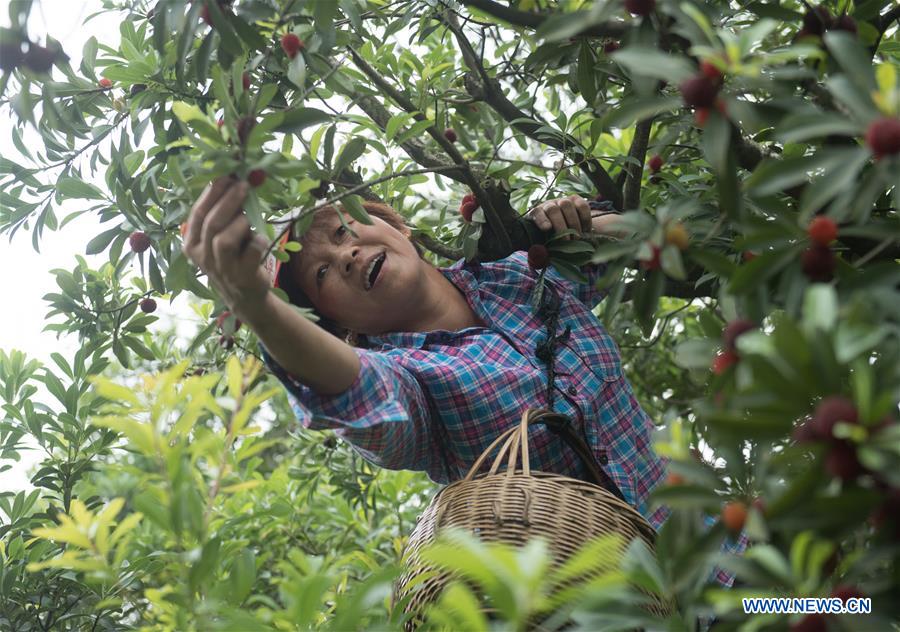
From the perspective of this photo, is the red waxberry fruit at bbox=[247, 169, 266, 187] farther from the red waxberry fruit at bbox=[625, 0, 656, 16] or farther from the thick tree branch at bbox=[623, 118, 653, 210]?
the thick tree branch at bbox=[623, 118, 653, 210]

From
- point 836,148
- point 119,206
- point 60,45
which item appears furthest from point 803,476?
point 119,206

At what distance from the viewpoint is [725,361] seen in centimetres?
101

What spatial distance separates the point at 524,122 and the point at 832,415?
1412mm

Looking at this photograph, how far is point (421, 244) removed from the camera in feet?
7.22

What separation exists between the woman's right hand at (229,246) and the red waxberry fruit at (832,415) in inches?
27.5

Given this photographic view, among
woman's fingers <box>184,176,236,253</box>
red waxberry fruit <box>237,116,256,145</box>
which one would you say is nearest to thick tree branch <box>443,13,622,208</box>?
red waxberry fruit <box>237,116,256,145</box>

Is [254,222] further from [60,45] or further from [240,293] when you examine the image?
[60,45]

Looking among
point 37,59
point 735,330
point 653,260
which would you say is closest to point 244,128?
point 37,59

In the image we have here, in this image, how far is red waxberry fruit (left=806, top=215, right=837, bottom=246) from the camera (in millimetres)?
1011

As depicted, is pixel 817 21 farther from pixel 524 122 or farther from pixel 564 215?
pixel 524 122

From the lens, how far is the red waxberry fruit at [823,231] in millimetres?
1011

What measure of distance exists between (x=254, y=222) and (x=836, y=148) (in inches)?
27.2

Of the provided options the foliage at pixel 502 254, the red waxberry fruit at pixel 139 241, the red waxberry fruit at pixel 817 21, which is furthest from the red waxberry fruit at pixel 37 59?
the red waxberry fruit at pixel 817 21

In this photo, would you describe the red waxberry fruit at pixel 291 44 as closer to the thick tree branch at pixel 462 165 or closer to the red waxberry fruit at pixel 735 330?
the thick tree branch at pixel 462 165
